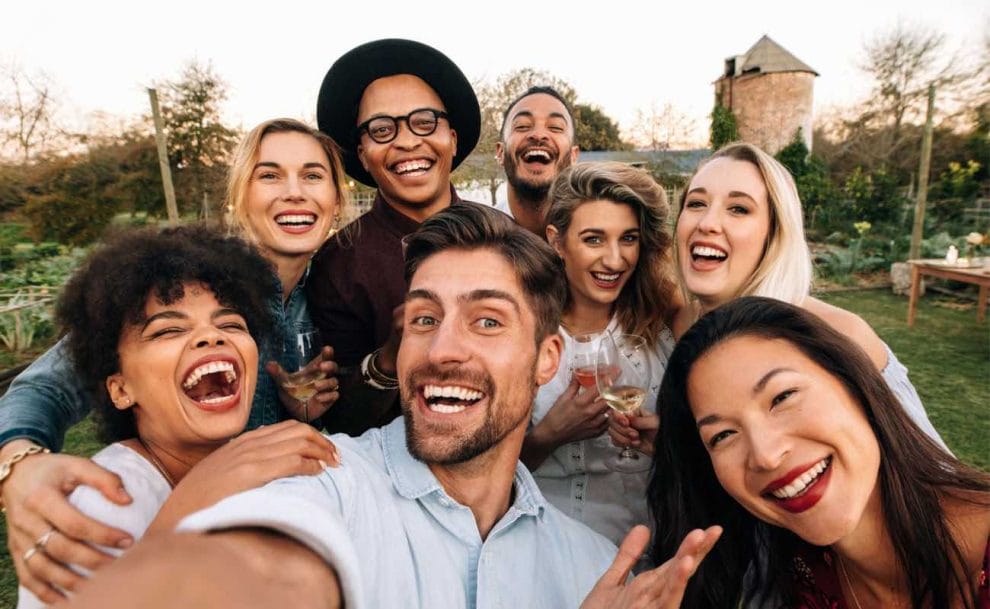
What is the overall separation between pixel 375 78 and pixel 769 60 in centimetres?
4249

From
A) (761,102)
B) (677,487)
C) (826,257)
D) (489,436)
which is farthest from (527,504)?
(761,102)

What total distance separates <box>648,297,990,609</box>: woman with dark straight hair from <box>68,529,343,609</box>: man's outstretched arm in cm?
145

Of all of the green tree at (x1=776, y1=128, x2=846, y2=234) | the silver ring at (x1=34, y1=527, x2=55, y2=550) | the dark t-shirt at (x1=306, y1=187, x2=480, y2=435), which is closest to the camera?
the silver ring at (x1=34, y1=527, x2=55, y2=550)

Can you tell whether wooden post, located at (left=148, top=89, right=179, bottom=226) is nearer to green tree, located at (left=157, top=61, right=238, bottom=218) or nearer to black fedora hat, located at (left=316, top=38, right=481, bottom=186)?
green tree, located at (left=157, top=61, right=238, bottom=218)

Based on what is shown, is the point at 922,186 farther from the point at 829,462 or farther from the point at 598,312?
the point at 829,462

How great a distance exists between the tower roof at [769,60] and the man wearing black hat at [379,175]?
41442mm

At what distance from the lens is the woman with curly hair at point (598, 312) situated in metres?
2.85

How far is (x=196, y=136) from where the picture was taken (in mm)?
16359

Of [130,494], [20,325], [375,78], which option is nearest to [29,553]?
[130,494]

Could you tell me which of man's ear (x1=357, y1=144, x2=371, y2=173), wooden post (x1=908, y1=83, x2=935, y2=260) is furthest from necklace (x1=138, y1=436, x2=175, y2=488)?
wooden post (x1=908, y1=83, x2=935, y2=260)

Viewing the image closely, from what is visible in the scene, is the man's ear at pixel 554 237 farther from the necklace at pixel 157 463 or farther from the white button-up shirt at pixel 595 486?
the necklace at pixel 157 463

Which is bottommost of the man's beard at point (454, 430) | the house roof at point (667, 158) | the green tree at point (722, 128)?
the man's beard at point (454, 430)

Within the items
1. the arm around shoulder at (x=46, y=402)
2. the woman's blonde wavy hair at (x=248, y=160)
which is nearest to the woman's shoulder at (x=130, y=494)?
the arm around shoulder at (x=46, y=402)

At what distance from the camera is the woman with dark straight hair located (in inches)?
71.1
